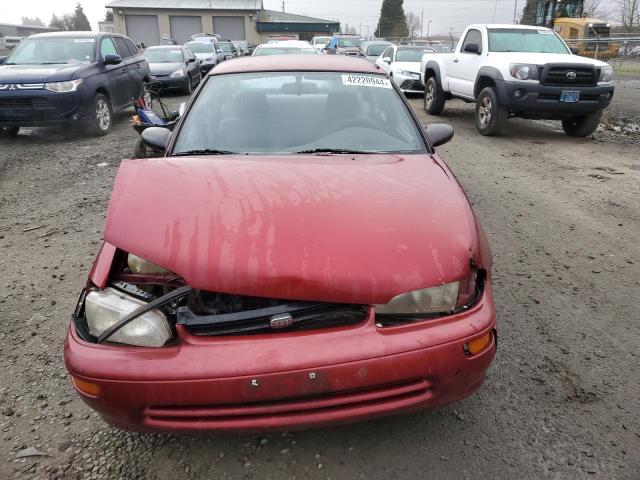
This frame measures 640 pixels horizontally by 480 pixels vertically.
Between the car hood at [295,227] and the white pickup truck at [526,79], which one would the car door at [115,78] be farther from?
the car hood at [295,227]

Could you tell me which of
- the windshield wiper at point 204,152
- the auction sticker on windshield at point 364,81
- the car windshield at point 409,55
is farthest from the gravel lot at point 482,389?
the car windshield at point 409,55

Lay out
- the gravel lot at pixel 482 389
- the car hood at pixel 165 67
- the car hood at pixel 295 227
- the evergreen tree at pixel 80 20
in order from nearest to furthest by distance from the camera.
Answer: the car hood at pixel 295 227 < the gravel lot at pixel 482 389 < the car hood at pixel 165 67 < the evergreen tree at pixel 80 20

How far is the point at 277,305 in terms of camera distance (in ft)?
5.88

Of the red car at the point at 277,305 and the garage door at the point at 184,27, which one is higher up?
the garage door at the point at 184,27

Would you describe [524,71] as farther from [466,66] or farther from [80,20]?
[80,20]

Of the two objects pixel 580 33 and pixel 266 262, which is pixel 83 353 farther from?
pixel 580 33

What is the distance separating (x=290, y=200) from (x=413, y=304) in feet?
2.30

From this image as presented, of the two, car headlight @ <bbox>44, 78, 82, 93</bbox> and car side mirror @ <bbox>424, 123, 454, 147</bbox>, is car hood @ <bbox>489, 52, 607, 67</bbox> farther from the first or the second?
car headlight @ <bbox>44, 78, 82, 93</bbox>

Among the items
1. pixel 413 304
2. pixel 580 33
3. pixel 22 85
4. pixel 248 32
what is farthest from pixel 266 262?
pixel 248 32

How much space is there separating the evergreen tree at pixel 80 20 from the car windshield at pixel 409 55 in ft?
256

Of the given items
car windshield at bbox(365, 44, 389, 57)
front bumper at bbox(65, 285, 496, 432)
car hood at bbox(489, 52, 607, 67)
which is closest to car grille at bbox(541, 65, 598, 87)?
car hood at bbox(489, 52, 607, 67)

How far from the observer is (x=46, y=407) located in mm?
2285

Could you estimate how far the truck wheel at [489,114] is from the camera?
8.16 metres

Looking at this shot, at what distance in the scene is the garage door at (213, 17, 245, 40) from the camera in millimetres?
49969
